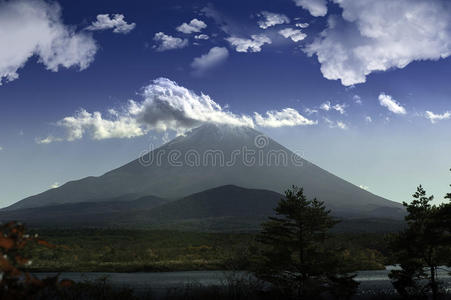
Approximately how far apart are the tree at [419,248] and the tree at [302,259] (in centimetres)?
362

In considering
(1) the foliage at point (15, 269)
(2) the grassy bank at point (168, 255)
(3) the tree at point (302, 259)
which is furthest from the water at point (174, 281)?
(1) the foliage at point (15, 269)

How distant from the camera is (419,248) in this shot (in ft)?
65.2

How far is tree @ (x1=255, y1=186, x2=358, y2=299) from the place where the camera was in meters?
17.2

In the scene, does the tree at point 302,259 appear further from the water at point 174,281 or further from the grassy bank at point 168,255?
the grassy bank at point 168,255

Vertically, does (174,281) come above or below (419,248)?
below

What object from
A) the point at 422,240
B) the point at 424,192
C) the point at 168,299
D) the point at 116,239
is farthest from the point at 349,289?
the point at 116,239

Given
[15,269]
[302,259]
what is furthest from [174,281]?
[15,269]

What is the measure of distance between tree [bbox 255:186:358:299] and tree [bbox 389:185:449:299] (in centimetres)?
362

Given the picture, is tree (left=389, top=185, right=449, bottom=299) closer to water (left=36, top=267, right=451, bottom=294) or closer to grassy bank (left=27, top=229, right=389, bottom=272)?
water (left=36, top=267, right=451, bottom=294)

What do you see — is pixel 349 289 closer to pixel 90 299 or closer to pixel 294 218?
pixel 294 218

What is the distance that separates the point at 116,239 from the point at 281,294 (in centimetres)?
6766

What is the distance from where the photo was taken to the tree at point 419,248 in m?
19.4

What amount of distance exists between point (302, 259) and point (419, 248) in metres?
6.11

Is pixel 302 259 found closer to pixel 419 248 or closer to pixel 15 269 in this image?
pixel 419 248
